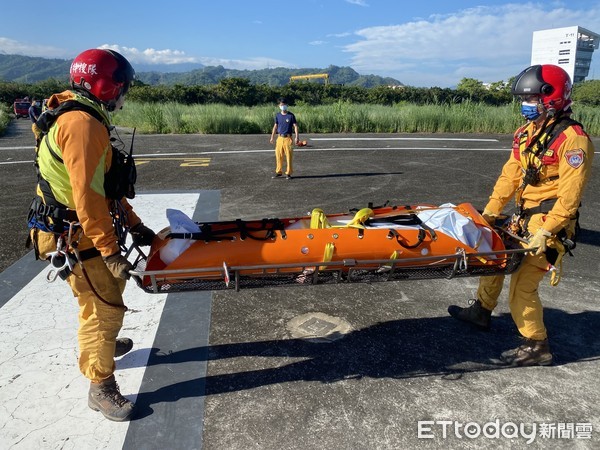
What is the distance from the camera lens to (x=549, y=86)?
3396 mm

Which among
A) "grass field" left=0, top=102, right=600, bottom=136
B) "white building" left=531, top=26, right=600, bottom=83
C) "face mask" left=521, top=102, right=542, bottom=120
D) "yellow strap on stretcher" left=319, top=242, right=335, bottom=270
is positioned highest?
"white building" left=531, top=26, right=600, bottom=83

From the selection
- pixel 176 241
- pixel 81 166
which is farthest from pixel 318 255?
pixel 81 166

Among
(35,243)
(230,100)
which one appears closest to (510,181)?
(35,243)

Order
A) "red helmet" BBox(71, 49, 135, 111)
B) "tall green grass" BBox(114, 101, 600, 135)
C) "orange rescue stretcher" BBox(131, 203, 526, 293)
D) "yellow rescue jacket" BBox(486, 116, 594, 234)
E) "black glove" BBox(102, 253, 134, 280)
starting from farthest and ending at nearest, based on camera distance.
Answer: "tall green grass" BBox(114, 101, 600, 135)
"yellow rescue jacket" BBox(486, 116, 594, 234)
"orange rescue stretcher" BBox(131, 203, 526, 293)
"red helmet" BBox(71, 49, 135, 111)
"black glove" BBox(102, 253, 134, 280)

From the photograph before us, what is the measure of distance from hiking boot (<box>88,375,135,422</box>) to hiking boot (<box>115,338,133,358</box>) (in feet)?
1.79

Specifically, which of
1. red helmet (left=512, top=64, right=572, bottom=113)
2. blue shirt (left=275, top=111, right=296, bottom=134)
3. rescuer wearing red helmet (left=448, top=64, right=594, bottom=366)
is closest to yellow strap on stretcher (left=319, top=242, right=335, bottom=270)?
rescuer wearing red helmet (left=448, top=64, right=594, bottom=366)

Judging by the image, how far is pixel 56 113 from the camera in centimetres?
267

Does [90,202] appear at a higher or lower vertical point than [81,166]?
lower

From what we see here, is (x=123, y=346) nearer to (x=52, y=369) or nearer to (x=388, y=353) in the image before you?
(x=52, y=369)

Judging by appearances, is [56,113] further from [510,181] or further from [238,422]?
[510,181]

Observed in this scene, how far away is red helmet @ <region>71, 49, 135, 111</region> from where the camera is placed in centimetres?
286

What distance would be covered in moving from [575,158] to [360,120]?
18.6 m

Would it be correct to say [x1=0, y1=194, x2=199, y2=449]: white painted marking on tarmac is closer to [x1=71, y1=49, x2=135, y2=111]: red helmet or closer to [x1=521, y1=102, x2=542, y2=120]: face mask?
[x1=71, y1=49, x2=135, y2=111]: red helmet

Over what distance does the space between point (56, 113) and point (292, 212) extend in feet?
18.5
